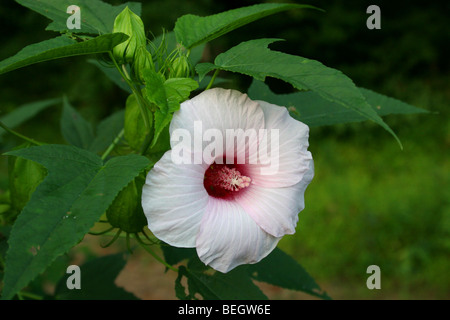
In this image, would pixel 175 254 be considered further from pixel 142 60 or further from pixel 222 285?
pixel 142 60

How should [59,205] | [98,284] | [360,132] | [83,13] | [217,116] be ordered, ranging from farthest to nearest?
[360,132]
[98,284]
[83,13]
[217,116]
[59,205]

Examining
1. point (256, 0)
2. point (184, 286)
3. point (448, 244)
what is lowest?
point (184, 286)

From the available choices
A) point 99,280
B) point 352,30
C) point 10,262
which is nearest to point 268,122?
point 10,262

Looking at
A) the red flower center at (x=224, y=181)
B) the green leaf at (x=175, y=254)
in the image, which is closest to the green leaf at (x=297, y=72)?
the red flower center at (x=224, y=181)

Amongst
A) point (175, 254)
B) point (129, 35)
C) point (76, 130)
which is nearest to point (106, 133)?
point (76, 130)

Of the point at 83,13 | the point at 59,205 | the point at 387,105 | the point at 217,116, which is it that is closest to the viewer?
the point at 59,205

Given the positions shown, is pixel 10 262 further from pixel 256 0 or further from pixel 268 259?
pixel 256 0
